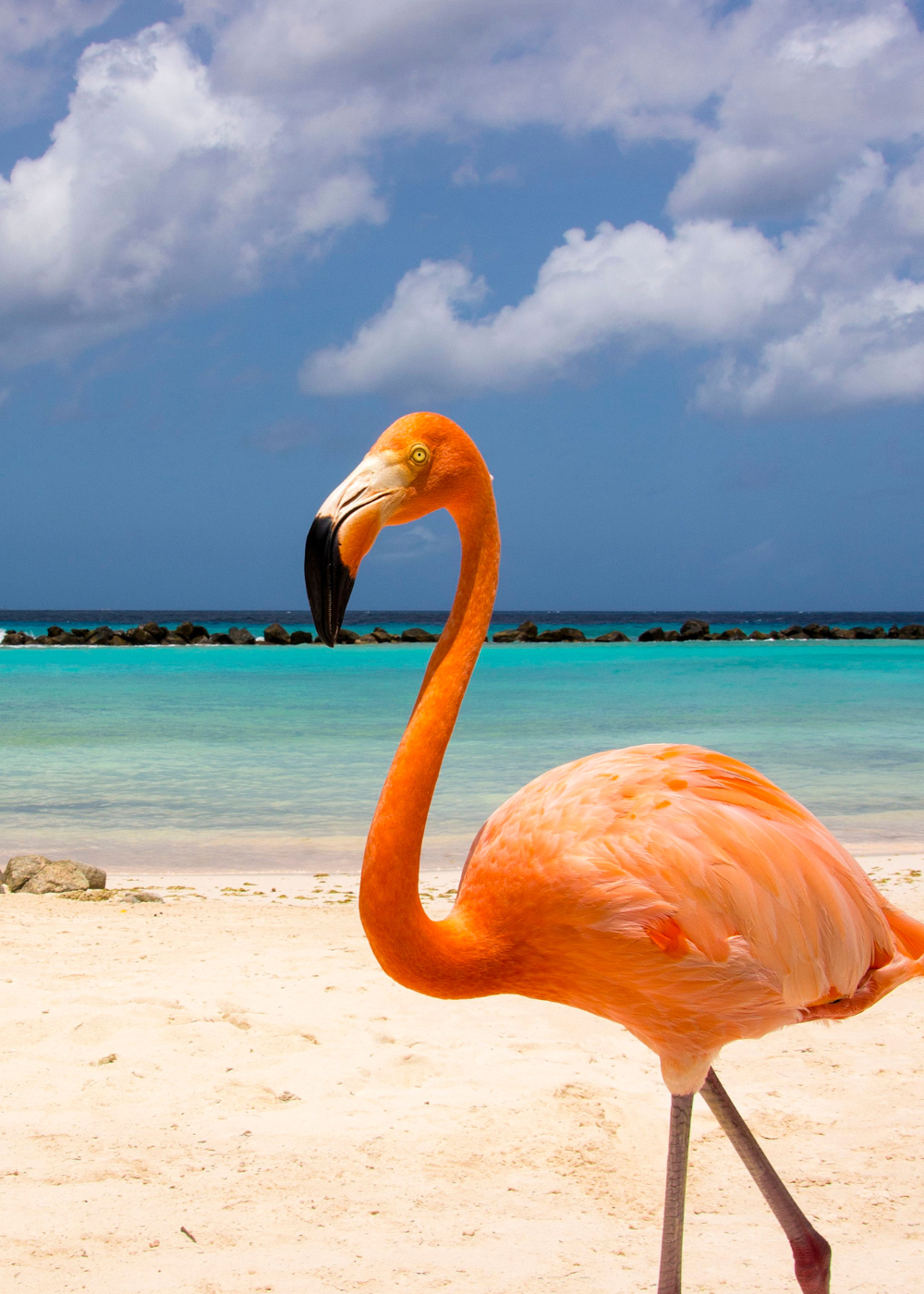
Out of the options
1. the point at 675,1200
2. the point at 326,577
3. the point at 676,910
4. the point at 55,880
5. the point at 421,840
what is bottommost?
the point at 55,880

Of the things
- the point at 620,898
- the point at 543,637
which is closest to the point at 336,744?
the point at 620,898

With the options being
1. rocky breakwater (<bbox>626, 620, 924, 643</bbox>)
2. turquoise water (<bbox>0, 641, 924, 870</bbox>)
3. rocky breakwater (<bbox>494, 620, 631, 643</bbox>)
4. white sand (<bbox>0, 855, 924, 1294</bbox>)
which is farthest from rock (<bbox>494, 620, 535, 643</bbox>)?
white sand (<bbox>0, 855, 924, 1294</bbox>)

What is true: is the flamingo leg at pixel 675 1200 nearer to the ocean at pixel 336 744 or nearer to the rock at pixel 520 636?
the ocean at pixel 336 744

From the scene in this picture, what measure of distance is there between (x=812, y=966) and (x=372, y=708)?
17.8 m

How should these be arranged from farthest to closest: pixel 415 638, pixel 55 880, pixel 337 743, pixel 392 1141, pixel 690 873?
pixel 415 638 < pixel 337 743 < pixel 55 880 < pixel 392 1141 < pixel 690 873

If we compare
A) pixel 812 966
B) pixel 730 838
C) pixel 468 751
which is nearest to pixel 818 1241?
pixel 812 966

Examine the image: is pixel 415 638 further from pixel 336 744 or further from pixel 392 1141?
pixel 392 1141

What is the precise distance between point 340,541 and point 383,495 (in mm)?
212

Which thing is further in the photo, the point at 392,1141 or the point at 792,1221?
the point at 392,1141

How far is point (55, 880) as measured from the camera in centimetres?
702

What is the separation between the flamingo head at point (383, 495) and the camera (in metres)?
2.14

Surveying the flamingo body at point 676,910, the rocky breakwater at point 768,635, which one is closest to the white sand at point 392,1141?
the flamingo body at point 676,910

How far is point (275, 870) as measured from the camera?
8062 mm

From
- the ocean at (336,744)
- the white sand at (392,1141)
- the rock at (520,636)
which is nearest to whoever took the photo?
the white sand at (392,1141)
